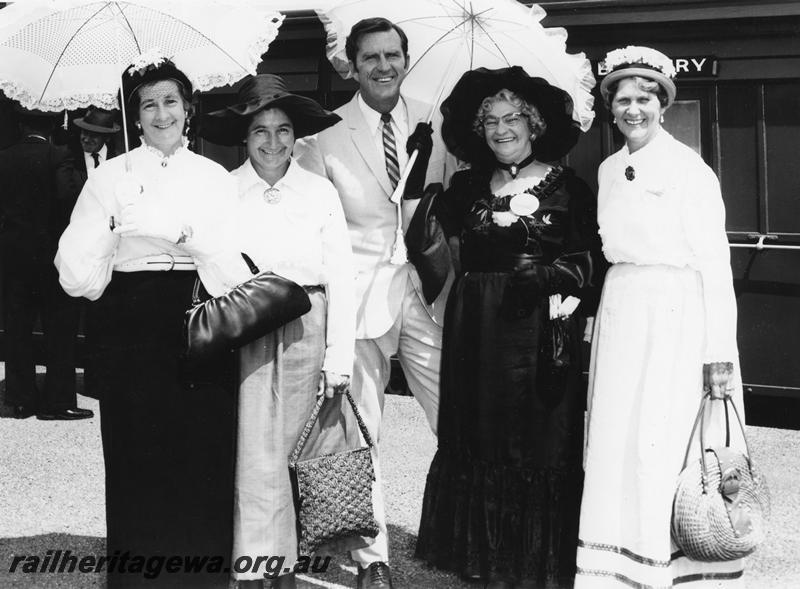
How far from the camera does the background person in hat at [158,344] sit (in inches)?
130

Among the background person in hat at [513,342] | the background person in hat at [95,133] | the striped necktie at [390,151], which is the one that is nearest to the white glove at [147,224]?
the striped necktie at [390,151]

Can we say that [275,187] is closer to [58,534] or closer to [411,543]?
[411,543]

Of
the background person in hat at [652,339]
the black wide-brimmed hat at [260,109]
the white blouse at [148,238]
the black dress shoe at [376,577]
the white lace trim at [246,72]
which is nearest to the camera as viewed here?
the white blouse at [148,238]

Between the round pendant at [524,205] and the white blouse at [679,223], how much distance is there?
34 centimetres

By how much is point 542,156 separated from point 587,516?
1.48 m

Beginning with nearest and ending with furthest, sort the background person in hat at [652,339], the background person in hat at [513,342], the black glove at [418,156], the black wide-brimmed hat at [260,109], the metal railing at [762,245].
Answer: the background person in hat at [652,339], the black wide-brimmed hat at [260,109], the background person in hat at [513,342], the black glove at [418,156], the metal railing at [762,245]

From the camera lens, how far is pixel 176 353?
11.0 feet

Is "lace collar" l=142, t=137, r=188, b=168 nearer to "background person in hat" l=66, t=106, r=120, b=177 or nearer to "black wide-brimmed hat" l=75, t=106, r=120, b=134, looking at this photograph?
"background person in hat" l=66, t=106, r=120, b=177

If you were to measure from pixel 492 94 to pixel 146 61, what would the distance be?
138cm

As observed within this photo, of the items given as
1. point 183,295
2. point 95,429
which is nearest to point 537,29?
point 183,295

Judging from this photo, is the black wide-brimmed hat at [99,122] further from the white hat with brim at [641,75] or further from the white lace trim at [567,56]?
the white hat with brim at [641,75]

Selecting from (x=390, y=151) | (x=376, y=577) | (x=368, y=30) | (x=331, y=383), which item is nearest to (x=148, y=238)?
(x=331, y=383)

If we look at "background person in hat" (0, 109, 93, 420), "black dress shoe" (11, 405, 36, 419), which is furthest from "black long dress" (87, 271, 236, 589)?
"black dress shoe" (11, 405, 36, 419)

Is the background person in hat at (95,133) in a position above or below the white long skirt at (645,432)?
above
